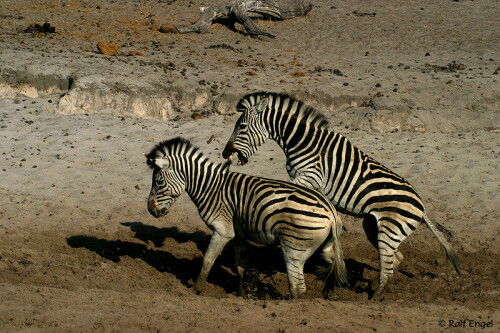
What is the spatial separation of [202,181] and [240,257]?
1042 mm

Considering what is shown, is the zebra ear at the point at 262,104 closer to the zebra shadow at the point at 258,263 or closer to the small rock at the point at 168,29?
the zebra shadow at the point at 258,263

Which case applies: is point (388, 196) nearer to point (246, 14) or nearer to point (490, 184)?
point (490, 184)

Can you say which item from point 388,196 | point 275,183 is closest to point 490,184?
point 388,196

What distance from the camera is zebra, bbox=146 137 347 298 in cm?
573

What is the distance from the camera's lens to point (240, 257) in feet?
21.9

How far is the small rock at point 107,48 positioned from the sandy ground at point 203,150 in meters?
0.20

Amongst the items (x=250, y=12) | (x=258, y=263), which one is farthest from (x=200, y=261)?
(x=250, y=12)

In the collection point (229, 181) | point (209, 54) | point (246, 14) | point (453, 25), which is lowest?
point (229, 181)

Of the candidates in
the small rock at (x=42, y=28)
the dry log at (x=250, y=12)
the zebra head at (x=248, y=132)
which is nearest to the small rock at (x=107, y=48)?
the small rock at (x=42, y=28)

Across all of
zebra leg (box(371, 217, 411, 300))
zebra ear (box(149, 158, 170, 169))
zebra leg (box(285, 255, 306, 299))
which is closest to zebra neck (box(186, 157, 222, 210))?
zebra ear (box(149, 158, 170, 169))

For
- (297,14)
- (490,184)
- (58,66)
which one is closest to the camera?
(490,184)

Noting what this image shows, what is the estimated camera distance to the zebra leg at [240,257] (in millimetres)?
6582

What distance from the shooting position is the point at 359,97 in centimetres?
1178

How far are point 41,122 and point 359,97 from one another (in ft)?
20.8
